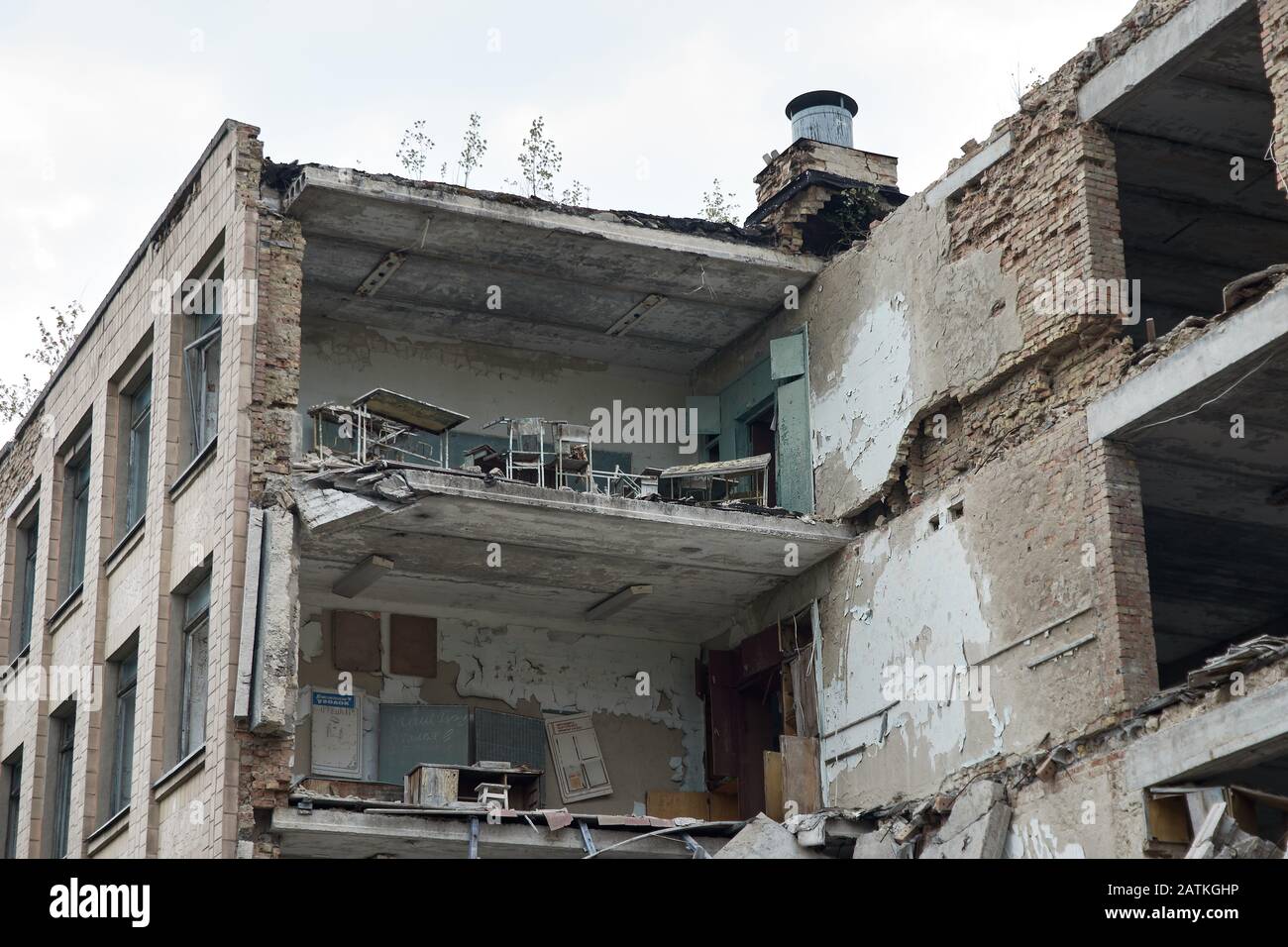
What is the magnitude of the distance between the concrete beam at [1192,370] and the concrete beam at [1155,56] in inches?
91.5

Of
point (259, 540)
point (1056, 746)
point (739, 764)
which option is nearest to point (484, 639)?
point (739, 764)

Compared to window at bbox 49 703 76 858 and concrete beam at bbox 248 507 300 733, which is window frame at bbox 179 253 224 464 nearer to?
concrete beam at bbox 248 507 300 733

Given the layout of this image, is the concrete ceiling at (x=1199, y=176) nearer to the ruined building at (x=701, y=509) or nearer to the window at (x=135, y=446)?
the ruined building at (x=701, y=509)

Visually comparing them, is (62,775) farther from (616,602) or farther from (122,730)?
(616,602)

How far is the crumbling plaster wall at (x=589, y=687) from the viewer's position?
21.1 meters

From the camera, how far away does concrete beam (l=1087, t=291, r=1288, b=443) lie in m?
14.7

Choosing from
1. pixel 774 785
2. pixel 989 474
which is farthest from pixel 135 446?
pixel 989 474

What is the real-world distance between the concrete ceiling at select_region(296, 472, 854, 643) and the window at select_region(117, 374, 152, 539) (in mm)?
2056

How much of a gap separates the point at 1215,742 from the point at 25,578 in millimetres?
15586

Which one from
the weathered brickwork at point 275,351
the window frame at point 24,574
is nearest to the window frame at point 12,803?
the window frame at point 24,574

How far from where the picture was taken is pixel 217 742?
1712 centimetres

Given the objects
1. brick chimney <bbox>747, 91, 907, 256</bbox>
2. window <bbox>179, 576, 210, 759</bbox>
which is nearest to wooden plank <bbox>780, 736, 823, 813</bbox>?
brick chimney <bbox>747, 91, 907, 256</bbox>

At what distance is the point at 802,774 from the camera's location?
19453mm
